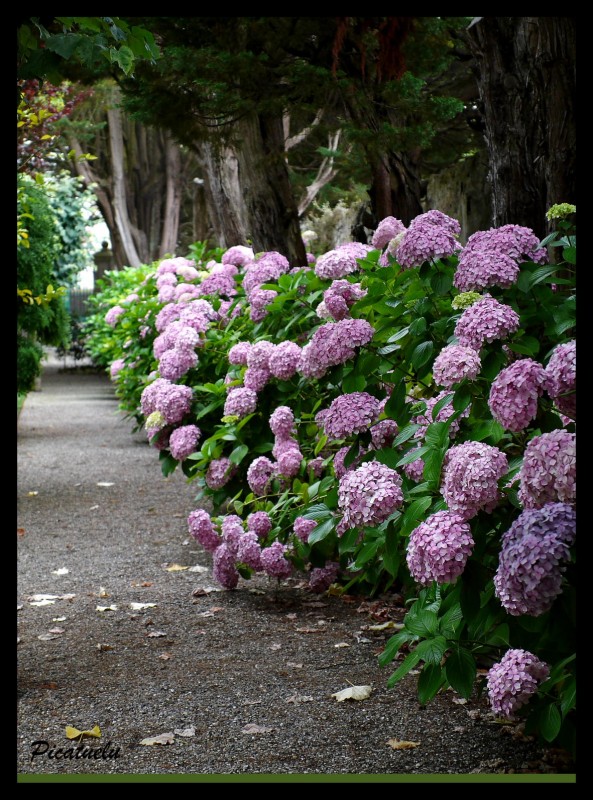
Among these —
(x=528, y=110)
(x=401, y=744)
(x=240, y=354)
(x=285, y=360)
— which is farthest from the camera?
(x=240, y=354)

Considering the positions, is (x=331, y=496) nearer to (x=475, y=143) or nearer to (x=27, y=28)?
(x=27, y=28)

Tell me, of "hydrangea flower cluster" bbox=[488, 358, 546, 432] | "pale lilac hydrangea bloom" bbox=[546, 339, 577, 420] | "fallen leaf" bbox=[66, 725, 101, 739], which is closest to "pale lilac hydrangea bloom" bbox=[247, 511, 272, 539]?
"fallen leaf" bbox=[66, 725, 101, 739]

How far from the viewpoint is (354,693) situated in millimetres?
3080

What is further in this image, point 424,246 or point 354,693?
point 354,693

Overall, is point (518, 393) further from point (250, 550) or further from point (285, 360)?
point (250, 550)

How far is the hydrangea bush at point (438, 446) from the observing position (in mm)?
2020

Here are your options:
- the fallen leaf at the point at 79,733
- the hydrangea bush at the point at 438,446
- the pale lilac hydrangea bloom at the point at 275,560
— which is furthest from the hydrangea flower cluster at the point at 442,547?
A: the pale lilac hydrangea bloom at the point at 275,560

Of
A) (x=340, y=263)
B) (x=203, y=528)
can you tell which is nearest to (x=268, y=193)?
(x=340, y=263)

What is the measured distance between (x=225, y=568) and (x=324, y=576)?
1.49ft

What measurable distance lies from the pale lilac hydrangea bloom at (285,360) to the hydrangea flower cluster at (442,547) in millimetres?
1800

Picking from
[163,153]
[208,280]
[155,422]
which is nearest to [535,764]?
[155,422]

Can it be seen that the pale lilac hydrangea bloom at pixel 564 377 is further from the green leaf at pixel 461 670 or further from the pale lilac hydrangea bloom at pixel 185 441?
the pale lilac hydrangea bloom at pixel 185 441

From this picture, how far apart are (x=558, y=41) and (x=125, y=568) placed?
327 centimetres

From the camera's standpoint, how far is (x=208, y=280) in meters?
5.80
